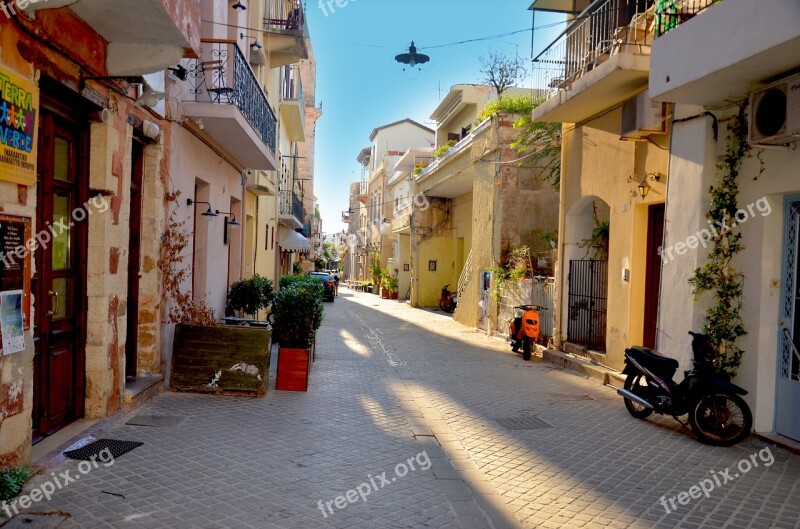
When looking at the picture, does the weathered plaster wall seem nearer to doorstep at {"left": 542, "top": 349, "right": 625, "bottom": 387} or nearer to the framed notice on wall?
doorstep at {"left": 542, "top": 349, "right": 625, "bottom": 387}

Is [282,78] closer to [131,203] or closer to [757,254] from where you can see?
[131,203]

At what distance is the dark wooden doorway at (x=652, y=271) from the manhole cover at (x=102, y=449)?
7883 millimetres

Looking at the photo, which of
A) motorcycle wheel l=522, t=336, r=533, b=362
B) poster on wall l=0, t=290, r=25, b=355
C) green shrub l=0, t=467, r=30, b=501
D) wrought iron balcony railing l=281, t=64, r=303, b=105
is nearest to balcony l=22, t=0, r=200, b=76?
poster on wall l=0, t=290, r=25, b=355

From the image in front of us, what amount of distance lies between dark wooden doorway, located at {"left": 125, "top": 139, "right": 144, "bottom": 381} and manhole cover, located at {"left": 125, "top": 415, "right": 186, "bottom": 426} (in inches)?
42.4

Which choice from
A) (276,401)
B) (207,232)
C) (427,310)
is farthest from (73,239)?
(427,310)

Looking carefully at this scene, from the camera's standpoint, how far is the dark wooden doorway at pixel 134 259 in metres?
7.38

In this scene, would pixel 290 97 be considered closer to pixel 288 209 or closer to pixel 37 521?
pixel 288 209

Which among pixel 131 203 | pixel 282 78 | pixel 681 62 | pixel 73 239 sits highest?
pixel 282 78

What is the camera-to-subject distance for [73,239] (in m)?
5.88

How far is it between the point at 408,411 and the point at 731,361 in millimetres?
3877

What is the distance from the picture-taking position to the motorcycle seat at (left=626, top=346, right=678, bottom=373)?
7043 mm

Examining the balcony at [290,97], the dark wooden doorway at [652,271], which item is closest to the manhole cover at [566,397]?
the dark wooden doorway at [652,271]

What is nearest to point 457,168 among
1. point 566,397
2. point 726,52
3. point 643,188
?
point 643,188

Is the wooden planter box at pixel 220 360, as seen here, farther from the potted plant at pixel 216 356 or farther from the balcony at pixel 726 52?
the balcony at pixel 726 52
